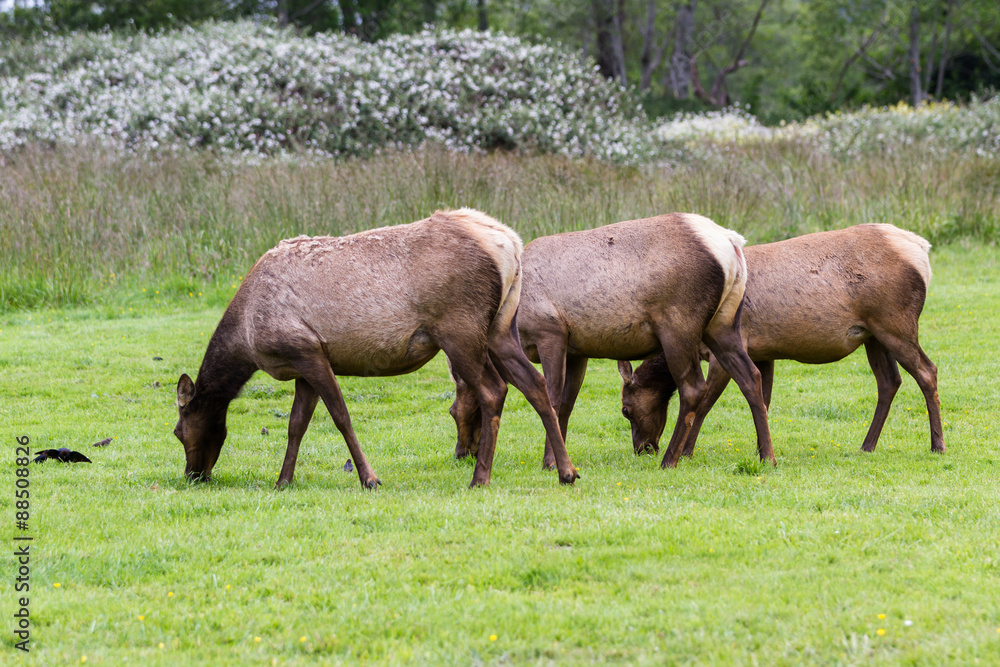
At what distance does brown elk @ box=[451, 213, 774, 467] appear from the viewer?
7266 millimetres

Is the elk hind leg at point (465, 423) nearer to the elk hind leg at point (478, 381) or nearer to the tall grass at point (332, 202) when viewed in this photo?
the elk hind leg at point (478, 381)

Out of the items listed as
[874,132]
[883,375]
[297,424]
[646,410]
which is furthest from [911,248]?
[874,132]

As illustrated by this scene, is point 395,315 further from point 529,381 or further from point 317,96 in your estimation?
point 317,96

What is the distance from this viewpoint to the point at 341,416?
6.74 metres

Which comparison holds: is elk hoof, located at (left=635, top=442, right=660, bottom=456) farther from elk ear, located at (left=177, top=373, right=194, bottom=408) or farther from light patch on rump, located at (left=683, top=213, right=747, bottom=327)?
elk ear, located at (left=177, top=373, right=194, bottom=408)

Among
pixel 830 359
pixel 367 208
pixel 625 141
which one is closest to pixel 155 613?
pixel 830 359

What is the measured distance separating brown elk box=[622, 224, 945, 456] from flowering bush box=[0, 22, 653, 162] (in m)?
13.5

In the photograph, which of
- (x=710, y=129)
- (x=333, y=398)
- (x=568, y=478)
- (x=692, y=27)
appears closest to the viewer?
(x=568, y=478)

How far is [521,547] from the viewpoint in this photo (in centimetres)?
504

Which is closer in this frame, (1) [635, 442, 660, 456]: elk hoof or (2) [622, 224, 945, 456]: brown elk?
(2) [622, 224, 945, 456]: brown elk

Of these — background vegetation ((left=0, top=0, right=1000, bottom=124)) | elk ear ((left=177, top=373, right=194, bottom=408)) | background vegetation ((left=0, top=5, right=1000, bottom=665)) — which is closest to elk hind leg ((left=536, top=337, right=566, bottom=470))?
background vegetation ((left=0, top=5, right=1000, bottom=665))

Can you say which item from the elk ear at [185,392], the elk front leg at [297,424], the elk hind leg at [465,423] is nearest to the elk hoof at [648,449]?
the elk hind leg at [465,423]

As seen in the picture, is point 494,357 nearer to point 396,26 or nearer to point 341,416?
point 341,416

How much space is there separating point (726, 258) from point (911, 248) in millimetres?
1612
